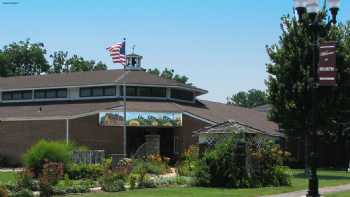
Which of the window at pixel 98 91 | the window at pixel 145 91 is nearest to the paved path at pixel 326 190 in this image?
the window at pixel 145 91

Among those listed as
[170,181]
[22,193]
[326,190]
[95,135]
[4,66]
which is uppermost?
[4,66]

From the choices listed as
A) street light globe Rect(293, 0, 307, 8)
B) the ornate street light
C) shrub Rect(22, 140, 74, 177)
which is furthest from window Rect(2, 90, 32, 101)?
the ornate street light

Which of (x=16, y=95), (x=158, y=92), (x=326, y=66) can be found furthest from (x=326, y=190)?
(x=16, y=95)

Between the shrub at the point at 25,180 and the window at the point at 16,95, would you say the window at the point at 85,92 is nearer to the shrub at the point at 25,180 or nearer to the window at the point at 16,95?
the window at the point at 16,95

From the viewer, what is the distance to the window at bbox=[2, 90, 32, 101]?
53.8 m

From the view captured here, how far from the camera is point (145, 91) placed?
165ft

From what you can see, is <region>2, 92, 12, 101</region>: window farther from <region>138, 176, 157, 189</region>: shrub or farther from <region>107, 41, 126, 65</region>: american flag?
<region>138, 176, 157, 189</region>: shrub

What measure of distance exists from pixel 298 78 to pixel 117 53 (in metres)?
11.9

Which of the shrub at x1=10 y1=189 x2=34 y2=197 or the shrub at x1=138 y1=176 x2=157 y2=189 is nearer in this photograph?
the shrub at x1=10 y1=189 x2=34 y2=197

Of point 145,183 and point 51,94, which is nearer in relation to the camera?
point 145,183

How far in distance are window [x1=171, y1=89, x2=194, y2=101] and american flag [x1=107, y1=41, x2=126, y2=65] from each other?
406 inches

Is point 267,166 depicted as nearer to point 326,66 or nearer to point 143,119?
point 326,66

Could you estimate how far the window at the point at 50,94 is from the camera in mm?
51938

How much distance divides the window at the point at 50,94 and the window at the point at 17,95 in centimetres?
87
